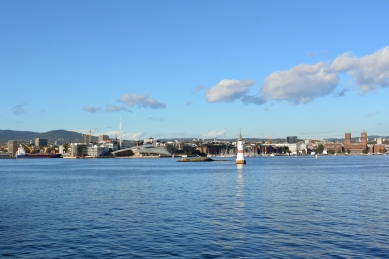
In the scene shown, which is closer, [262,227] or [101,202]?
[262,227]

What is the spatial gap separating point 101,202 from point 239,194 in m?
10.9

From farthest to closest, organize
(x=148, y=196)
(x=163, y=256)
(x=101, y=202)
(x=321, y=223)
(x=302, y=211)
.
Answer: (x=148, y=196) → (x=101, y=202) → (x=302, y=211) → (x=321, y=223) → (x=163, y=256)

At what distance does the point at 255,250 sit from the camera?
Answer: 17.9 metres

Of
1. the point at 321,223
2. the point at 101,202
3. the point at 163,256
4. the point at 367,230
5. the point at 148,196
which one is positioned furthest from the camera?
the point at 148,196

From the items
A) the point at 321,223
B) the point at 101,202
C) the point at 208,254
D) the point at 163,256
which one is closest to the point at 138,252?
the point at 163,256

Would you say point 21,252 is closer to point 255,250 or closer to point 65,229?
point 65,229

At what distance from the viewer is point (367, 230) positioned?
70.5 feet

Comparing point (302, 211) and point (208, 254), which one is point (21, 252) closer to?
point (208, 254)

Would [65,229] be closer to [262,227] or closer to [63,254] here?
[63,254]

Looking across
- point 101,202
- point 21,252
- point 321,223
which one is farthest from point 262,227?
point 101,202

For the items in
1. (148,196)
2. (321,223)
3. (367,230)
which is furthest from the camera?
(148,196)

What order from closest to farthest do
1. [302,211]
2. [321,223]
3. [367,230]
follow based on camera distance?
[367,230], [321,223], [302,211]

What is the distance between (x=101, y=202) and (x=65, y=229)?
10.4 metres

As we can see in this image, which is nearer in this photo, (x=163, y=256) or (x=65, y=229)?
(x=163, y=256)
